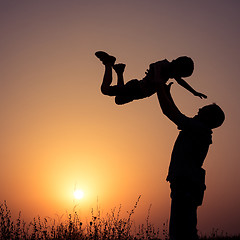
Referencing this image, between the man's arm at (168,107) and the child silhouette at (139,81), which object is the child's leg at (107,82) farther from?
the man's arm at (168,107)

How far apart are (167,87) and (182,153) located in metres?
1.13

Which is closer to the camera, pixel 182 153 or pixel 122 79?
pixel 182 153

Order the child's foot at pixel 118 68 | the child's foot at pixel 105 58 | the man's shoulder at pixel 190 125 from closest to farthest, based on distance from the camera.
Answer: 1. the man's shoulder at pixel 190 125
2. the child's foot at pixel 105 58
3. the child's foot at pixel 118 68

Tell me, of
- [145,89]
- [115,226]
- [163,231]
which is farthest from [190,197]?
[163,231]

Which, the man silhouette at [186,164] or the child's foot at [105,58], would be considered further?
the child's foot at [105,58]

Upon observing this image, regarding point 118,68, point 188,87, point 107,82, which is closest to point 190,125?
point 188,87

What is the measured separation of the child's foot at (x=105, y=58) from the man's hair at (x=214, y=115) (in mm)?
2521

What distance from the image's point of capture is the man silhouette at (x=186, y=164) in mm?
4297

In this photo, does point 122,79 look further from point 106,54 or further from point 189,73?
point 189,73

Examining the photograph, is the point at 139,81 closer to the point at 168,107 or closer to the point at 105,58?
the point at 105,58

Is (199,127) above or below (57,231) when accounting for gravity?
above

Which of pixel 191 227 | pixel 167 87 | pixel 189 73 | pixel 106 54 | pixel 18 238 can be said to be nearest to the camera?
pixel 191 227

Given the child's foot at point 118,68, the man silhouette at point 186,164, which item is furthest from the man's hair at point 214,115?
the child's foot at point 118,68

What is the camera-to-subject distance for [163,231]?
8.75m
